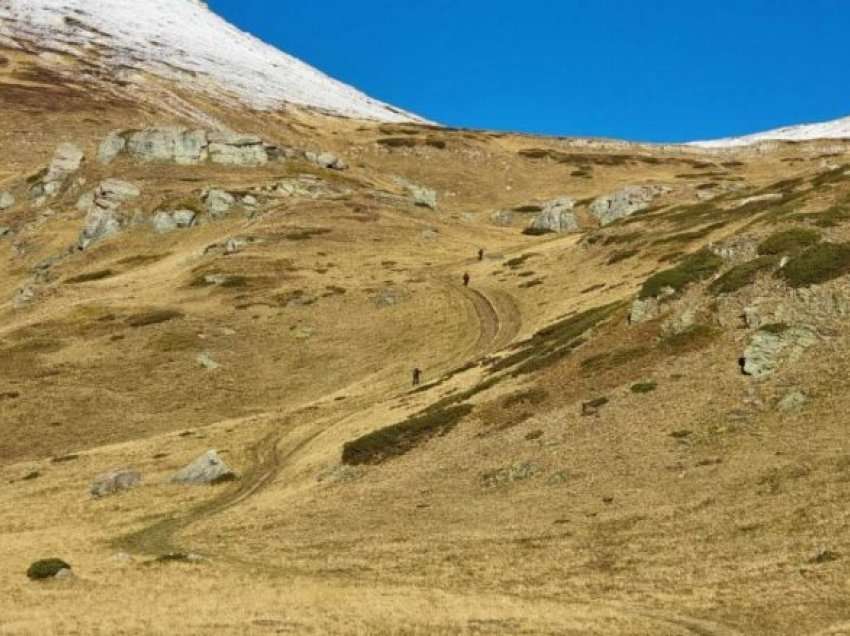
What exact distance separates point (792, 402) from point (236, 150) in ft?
433

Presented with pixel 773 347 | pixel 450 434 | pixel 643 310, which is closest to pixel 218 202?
pixel 643 310

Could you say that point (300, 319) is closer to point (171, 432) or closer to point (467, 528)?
point (171, 432)

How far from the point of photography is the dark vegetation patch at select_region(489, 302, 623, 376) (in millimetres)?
55312

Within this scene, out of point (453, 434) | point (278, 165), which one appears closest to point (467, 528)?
point (453, 434)

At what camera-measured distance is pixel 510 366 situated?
6016cm

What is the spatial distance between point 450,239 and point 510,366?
74.7 meters

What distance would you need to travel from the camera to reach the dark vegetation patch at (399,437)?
48200mm

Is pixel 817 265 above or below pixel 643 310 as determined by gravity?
above

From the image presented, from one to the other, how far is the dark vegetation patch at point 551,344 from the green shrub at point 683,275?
519 centimetres

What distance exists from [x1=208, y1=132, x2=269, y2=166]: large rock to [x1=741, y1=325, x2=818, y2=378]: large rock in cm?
12469

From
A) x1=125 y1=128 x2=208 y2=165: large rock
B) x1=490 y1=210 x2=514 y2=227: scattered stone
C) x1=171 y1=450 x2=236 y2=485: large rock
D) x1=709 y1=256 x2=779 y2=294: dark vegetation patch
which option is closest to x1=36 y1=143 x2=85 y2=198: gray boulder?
x1=125 y1=128 x2=208 y2=165: large rock

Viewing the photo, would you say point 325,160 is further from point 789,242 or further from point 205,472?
point 789,242

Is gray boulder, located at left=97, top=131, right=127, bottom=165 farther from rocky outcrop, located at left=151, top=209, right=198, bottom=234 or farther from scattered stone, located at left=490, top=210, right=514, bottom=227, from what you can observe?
scattered stone, located at left=490, top=210, right=514, bottom=227

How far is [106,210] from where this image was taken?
436 ft
